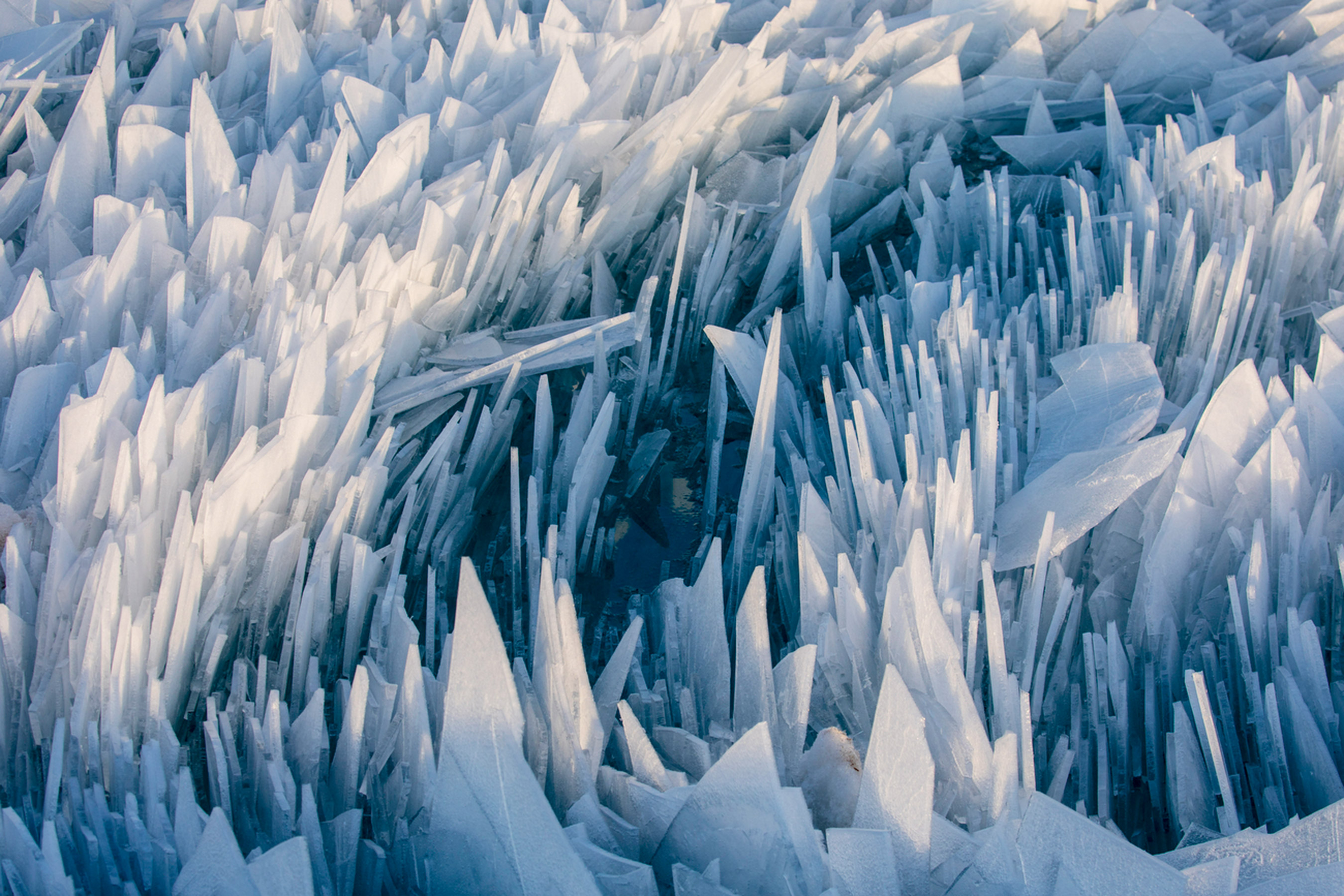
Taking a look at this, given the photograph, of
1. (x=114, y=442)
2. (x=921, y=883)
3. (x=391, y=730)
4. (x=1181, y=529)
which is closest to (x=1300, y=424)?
(x=1181, y=529)

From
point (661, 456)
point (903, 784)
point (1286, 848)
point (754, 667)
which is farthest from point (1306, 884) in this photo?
point (661, 456)

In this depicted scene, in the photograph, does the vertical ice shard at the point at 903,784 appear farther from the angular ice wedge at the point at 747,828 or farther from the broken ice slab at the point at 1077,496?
the broken ice slab at the point at 1077,496

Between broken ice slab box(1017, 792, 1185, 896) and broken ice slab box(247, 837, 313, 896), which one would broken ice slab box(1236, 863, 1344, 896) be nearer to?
broken ice slab box(1017, 792, 1185, 896)

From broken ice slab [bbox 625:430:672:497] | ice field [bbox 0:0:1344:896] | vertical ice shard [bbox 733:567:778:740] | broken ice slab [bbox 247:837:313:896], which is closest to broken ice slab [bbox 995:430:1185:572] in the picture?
ice field [bbox 0:0:1344:896]

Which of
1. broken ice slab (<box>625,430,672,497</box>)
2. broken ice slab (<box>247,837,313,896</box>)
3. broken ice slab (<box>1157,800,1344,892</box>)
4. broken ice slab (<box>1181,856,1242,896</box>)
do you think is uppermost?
broken ice slab (<box>247,837,313,896</box>)

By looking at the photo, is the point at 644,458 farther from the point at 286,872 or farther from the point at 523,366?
the point at 286,872

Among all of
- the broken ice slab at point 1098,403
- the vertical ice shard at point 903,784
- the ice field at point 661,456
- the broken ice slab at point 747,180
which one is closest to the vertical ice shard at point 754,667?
the ice field at point 661,456
